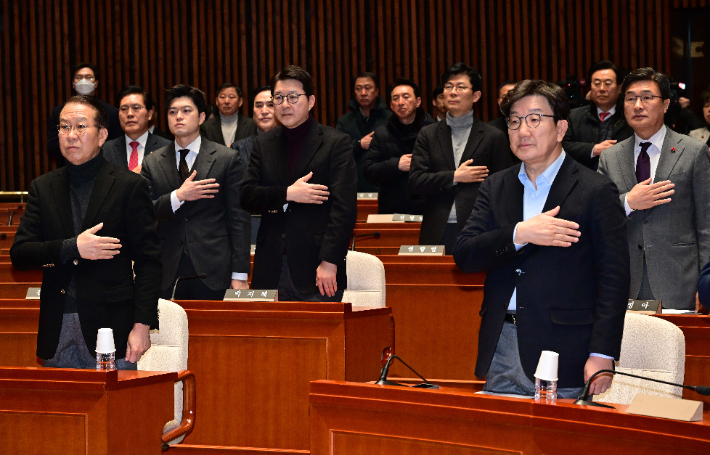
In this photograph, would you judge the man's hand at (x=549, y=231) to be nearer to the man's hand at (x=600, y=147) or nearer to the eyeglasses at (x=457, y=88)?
the eyeglasses at (x=457, y=88)

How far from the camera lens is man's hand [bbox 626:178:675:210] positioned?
288cm

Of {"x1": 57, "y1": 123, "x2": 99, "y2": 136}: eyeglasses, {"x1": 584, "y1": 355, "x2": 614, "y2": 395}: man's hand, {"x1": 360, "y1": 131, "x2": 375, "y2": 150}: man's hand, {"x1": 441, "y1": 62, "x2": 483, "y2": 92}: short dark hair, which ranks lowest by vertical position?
{"x1": 584, "y1": 355, "x2": 614, "y2": 395}: man's hand

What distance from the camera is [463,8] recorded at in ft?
24.0

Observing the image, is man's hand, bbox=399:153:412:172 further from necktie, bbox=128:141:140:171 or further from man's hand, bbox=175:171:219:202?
man's hand, bbox=175:171:219:202

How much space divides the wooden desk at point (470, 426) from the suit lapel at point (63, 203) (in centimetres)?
102

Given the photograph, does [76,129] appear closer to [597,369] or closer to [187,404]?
[187,404]

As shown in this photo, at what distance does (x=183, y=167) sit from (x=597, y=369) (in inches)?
82.2

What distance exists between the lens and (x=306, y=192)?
2971 millimetres

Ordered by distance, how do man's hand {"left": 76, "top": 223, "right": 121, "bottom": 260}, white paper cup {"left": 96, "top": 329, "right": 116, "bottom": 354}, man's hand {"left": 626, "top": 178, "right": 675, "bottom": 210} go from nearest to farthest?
white paper cup {"left": 96, "top": 329, "right": 116, "bottom": 354} → man's hand {"left": 76, "top": 223, "right": 121, "bottom": 260} → man's hand {"left": 626, "top": 178, "right": 675, "bottom": 210}

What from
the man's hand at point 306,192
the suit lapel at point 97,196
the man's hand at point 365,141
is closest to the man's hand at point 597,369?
the man's hand at point 306,192

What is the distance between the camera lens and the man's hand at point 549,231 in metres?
1.88

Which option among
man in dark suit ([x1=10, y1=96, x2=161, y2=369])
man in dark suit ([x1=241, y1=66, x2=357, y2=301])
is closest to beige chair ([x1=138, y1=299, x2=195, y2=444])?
man in dark suit ([x1=10, y1=96, x2=161, y2=369])

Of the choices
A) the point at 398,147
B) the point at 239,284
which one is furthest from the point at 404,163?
the point at 239,284

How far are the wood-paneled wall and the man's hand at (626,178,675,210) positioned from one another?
447 centimetres
